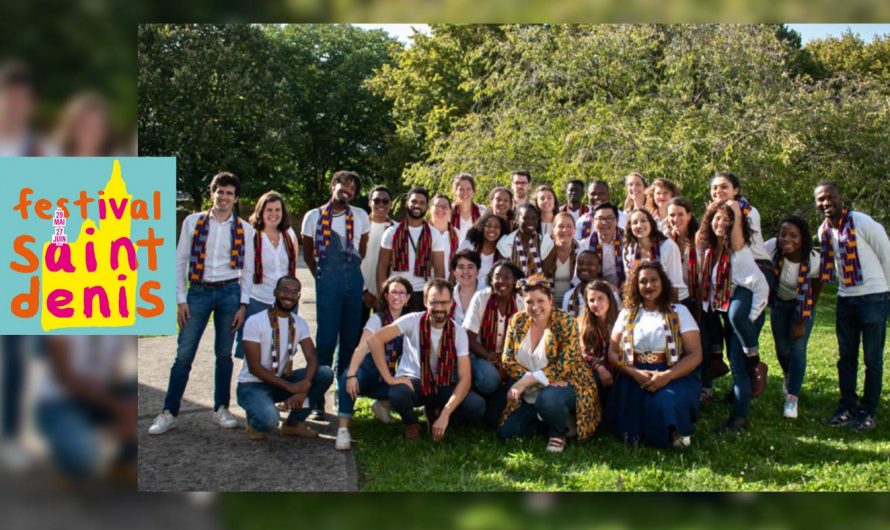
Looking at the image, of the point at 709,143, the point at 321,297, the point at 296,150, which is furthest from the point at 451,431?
the point at 709,143

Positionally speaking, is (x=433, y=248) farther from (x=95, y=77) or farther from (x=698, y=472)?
(x=95, y=77)

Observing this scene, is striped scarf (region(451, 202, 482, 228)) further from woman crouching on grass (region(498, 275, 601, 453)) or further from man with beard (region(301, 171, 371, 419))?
woman crouching on grass (region(498, 275, 601, 453))

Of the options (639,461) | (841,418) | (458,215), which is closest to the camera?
(639,461)

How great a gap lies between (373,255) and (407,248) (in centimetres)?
28

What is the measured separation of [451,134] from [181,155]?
2.45m

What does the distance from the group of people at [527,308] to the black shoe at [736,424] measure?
1 cm

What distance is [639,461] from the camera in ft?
15.0

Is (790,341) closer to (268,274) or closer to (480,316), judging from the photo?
(480,316)

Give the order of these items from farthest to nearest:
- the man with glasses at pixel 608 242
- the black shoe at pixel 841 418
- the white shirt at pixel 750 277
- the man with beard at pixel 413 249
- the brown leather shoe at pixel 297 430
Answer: the man with beard at pixel 413 249 < the man with glasses at pixel 608 242 < the black shoe at pixel 841 418 < the white shirt at pixel 750 277 < the brown leather shoe at pixel 297 430

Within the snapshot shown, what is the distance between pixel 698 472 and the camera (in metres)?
4.40

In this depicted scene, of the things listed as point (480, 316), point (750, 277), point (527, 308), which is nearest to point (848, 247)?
point (750, 277)

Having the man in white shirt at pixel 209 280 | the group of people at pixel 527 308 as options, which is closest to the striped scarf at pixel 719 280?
the group of people at pixel 527 308

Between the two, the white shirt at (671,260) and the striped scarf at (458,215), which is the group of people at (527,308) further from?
the striped scarf at (458,215)

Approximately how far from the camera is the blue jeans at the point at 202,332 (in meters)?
4.94
